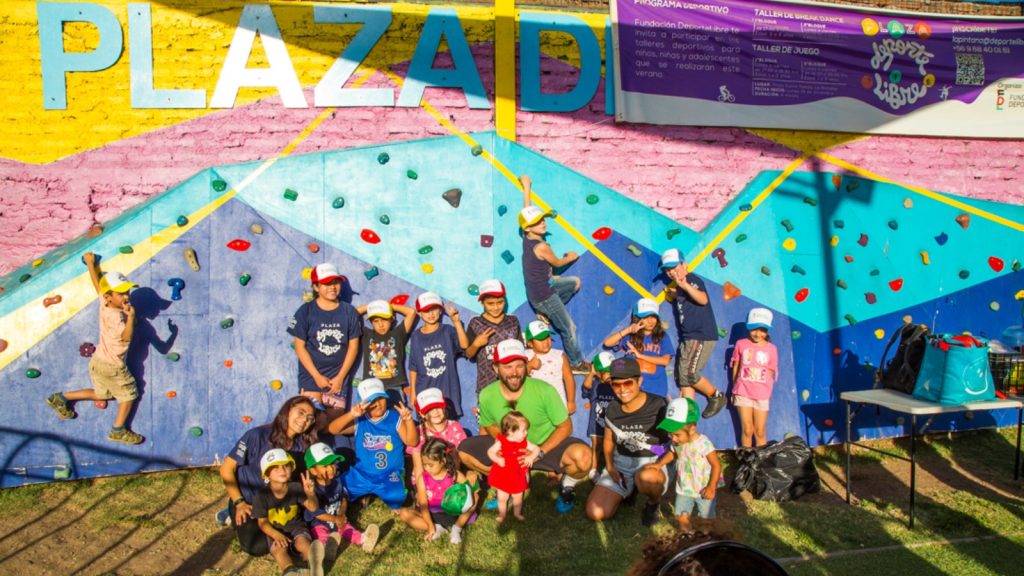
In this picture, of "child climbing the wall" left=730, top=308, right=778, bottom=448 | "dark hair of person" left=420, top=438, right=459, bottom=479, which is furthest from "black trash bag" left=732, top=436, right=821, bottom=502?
"dark hair of person" left=420, top=438, right=459, bottom=479

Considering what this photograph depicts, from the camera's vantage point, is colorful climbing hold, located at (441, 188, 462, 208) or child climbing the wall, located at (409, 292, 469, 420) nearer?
child climbing the wall, located at (409, 292, 469, 420)

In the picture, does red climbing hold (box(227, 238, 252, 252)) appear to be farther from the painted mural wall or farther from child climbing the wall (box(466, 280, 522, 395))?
child climbing the wall (box(466, 280, 522, 395))

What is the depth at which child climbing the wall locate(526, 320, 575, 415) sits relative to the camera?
7812 millimetres

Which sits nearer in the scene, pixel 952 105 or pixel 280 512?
pixel 280 512

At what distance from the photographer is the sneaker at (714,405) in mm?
8422

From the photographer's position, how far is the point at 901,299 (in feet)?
30.0

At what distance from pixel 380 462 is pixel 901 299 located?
5.90 m

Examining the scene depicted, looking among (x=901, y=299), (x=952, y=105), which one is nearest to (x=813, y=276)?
(x=901, y=299)

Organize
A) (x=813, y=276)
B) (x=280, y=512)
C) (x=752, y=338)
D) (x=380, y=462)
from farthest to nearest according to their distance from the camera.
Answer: (x=813, y=276)
(x=752, y=338)
(x=380, y=462)
(x=280, y=512)

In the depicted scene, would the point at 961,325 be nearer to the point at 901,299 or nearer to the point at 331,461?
the point at 901,299

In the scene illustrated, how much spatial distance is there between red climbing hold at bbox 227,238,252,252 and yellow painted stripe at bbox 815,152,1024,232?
5938 mm

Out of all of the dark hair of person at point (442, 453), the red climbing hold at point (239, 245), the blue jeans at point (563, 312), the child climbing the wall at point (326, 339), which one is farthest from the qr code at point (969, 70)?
the red climbing hold at point (239, 245)

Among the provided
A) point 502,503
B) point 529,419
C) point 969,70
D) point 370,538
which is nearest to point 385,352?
point 529,419

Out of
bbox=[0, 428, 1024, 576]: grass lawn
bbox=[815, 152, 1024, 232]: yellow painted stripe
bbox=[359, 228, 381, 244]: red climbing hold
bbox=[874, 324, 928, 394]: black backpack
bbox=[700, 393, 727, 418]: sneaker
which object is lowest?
bbox=[0, 428, 1024, 576]: grass lawn
